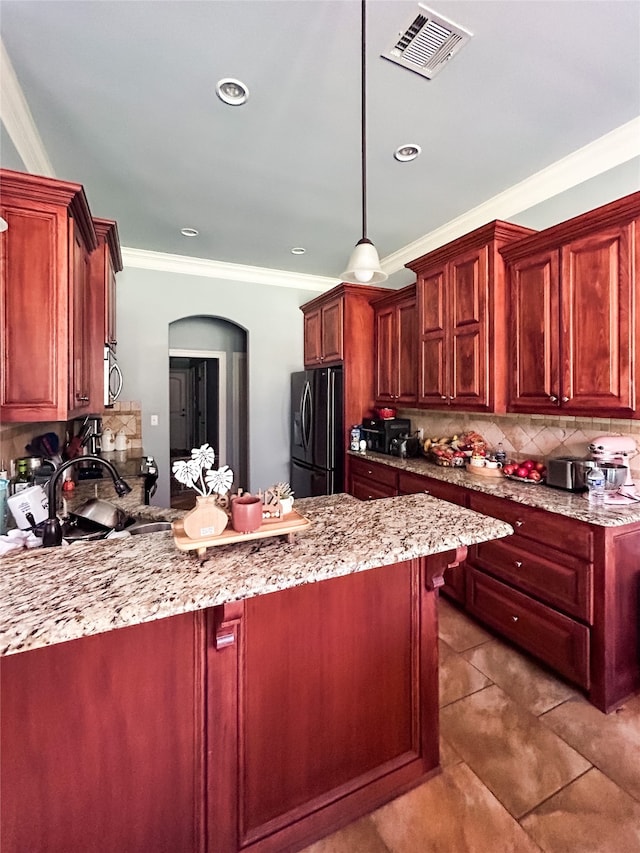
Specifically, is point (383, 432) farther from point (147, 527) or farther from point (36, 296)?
point (36, 296)

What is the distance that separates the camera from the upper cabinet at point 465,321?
264 cm

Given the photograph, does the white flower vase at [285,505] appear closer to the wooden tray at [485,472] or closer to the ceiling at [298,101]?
the ceiling at [298,101]

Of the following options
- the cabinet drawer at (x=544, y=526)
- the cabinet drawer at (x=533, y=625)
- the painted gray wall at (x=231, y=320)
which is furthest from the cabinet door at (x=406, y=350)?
the cabinet drawer at (x=533, y=625)

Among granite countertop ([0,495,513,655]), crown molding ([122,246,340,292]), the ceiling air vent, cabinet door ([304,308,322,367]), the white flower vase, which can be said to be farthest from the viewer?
cabinet door ([304,308,322,367])

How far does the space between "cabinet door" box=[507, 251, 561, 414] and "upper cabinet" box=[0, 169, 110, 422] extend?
2.40 m

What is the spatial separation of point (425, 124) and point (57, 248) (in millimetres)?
1945

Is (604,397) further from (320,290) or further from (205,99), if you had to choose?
(320,290)

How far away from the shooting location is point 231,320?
176 inches

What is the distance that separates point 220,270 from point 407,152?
2.50 m

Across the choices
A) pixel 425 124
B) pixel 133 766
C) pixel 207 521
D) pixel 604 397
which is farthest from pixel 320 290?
pixel 133 766

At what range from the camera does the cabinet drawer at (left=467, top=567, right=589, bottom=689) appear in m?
1.95

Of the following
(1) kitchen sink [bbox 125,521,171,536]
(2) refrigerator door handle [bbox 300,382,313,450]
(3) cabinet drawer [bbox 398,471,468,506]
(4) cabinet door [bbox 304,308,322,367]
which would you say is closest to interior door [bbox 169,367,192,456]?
(4) cabinet door [bbox 304,308,322,367]

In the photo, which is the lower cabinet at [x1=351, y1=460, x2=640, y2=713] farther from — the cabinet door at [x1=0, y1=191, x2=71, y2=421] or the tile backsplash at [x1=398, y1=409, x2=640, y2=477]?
the cabinet door at [x1=0, y1=191, x2=71, y2=421]

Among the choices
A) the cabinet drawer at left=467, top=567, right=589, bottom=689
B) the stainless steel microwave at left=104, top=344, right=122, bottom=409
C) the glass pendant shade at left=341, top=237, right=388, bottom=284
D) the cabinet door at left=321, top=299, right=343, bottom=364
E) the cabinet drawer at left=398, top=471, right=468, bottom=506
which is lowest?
the cabinet drawer at left=467, top=567, right=589, bottom=689
